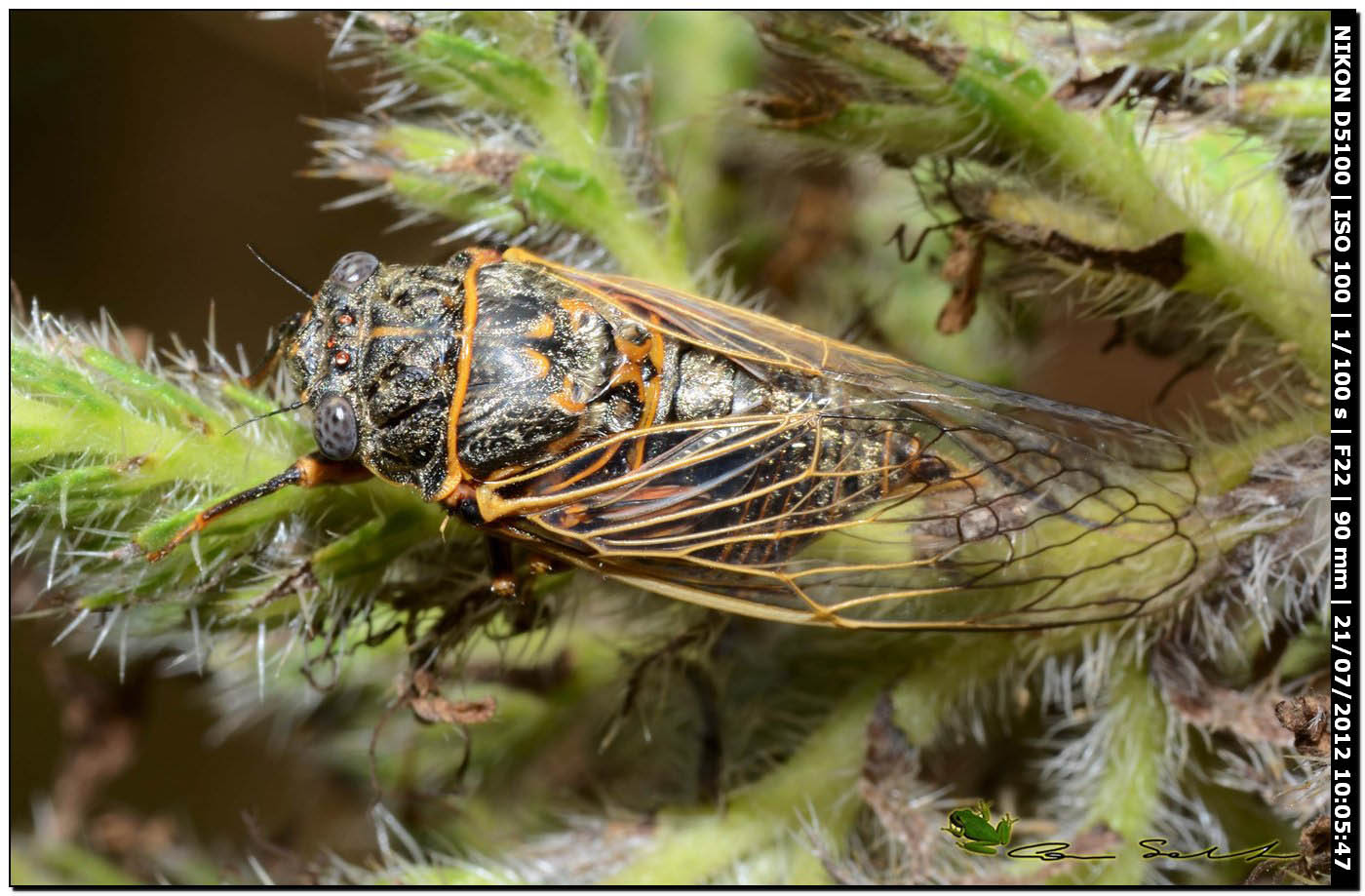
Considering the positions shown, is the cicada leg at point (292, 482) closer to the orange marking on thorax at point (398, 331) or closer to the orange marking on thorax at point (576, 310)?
the orange marking on thorax at point (398, 331)

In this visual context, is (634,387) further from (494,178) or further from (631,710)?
(631,710)

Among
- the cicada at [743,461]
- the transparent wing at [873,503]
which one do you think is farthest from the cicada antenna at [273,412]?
the transparent wing at [873,503]

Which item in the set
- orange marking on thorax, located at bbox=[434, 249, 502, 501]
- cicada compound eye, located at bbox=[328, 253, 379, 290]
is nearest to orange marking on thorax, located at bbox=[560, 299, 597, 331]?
orange marking on thorax, located at bbox=[434, 249, 502, 501]

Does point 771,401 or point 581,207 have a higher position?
point 581,207

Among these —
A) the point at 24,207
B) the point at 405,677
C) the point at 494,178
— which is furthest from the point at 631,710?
the point at 24,207

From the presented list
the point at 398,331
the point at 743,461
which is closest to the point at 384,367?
the point at 398,331

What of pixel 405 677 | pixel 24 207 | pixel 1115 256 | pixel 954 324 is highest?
pixel 1115 256

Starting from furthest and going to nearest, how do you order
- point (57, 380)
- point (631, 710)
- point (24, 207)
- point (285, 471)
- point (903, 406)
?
point (24, 207) < point (631, 710) < point (903, 406) < point (285, 471) < point (57, 380)
